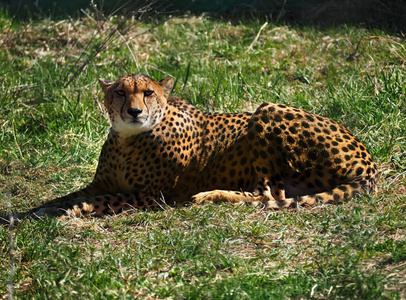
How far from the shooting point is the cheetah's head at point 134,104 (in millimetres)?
4398

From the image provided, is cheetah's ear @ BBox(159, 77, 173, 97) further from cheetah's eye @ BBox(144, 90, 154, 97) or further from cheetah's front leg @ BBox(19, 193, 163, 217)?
cheetah's front leg @ BBox(19, 193, 163, 217)

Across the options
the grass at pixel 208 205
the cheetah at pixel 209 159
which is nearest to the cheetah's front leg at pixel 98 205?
the cheetah at pixel 209 159

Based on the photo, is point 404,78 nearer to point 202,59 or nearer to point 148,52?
point 202,59

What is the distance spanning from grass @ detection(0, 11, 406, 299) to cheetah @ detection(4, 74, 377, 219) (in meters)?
0.22

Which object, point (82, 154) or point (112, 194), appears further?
point (82, 154)

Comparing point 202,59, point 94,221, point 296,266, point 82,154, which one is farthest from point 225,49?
point 296,266

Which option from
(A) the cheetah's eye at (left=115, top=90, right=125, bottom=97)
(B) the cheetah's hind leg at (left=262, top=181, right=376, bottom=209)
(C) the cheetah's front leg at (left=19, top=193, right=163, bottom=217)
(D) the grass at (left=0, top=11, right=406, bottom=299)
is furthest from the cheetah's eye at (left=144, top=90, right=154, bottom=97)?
(B) the cheetah's hind leg at (left=262, top=181, right=376, bottom=209)

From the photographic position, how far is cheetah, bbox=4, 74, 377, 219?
4422 millimetres

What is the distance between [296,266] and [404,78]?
345cm

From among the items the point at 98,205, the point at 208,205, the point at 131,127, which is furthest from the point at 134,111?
the point at 208,205

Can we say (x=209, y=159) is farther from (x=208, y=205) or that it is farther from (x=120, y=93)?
(x=120, y=93)

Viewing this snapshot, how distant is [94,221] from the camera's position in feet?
13.9

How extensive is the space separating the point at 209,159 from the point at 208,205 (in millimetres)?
502

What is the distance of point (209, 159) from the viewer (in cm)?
473
